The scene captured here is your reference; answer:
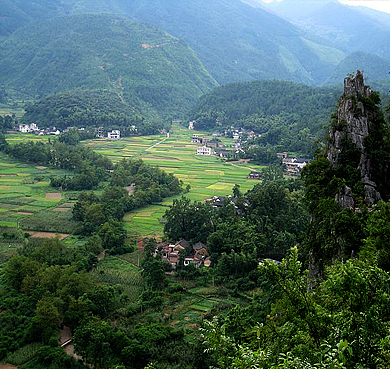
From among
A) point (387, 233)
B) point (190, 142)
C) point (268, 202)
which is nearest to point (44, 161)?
point (190, 142)

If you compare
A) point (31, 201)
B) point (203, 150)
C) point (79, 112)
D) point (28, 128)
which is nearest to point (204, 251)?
point (31, 201)

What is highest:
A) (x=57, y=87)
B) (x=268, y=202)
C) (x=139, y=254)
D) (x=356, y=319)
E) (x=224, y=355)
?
(x=57, y=87)

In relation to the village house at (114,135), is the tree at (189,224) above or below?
below

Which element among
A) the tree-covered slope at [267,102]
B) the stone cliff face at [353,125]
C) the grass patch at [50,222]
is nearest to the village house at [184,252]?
the grass patch at [50,222]

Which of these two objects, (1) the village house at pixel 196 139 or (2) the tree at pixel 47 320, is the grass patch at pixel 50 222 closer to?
(2) the tree at pixel 47 320

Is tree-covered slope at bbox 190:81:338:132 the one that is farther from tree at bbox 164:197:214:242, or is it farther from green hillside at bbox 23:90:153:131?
tree at bbox 164:197:214:242

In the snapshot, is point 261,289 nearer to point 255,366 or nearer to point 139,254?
point 139,254

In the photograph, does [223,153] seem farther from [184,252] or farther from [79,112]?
[184,252]
